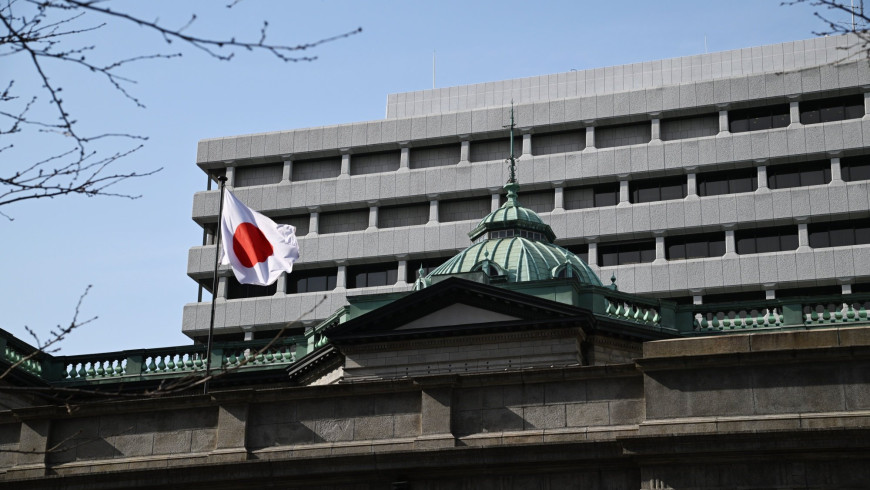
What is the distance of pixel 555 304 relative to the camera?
40.1 metres

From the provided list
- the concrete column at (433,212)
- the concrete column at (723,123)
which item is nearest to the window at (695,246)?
the concrete column at (723,123)

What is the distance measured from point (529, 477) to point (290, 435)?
14.4ft

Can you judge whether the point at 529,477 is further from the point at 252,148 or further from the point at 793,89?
the point at 252,148

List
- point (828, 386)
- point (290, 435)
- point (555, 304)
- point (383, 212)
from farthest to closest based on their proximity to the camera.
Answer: point (383, 212)
point (555, 304)
point (290, 435)
point (828, 386)

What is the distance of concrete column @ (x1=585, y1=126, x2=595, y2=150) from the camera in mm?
81250

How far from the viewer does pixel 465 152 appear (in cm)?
8344

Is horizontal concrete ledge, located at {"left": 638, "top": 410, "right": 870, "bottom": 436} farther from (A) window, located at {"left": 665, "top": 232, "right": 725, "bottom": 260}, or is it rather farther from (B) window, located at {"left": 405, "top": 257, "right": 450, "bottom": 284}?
(B) window, located at {"left": 405, "top": 257, "right": 450, "bottom": 284}

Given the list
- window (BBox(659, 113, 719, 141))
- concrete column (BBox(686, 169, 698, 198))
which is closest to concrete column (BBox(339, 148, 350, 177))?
window (BBox(659, 113, 719, 141))

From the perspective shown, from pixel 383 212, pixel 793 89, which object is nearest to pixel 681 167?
pixel 793 89

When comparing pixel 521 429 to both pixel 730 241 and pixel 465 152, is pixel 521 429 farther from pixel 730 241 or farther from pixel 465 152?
pixel 465 152

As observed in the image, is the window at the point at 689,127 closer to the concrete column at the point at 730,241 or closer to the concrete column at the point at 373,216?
the concrete column at the point at 730,241

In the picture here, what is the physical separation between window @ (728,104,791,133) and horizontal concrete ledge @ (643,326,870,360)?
5755cm

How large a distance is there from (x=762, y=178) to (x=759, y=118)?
13.0 ft

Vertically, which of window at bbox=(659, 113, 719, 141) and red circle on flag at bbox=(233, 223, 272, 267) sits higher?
window at bbox=(659, 113, 719, 141)
